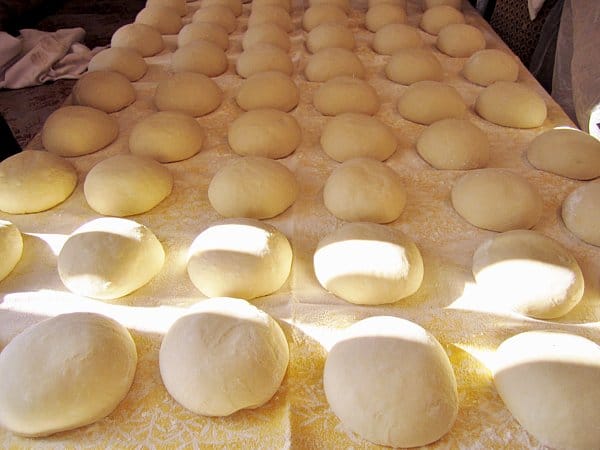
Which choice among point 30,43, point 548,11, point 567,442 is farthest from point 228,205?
point 30,43

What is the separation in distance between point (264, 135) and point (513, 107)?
1251 mm

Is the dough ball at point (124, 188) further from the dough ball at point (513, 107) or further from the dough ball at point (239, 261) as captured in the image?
the dough ball at point (513, 107)

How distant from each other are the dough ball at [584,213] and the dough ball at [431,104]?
2.54 feet

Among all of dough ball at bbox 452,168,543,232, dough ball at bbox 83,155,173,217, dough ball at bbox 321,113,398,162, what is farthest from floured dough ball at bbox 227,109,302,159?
dough ball at bbox 452,168,543,232

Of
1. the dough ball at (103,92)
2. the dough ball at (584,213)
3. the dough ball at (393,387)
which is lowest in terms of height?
the dough ball at (393,387)

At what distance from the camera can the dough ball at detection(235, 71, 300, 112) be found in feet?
8.02

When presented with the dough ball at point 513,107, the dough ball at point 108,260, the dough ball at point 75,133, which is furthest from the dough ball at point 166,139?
the dough ball at point 513,107

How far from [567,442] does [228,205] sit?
1.31 m

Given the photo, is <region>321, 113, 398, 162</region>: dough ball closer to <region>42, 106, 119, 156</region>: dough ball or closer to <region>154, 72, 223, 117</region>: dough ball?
<region>154, 72, 223, 117</region>: dough ball

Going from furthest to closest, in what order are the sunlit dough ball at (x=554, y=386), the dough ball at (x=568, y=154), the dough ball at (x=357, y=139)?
the dough ball at (x=357, y=139), the dough ball at (x=568, y=154), the sunlit dough ball at (x=554, y=386)

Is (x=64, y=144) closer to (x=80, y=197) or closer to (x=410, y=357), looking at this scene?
(x=80, y=197)

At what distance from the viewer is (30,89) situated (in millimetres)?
3820

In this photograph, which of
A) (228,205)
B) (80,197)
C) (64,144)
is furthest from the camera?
(64,144)

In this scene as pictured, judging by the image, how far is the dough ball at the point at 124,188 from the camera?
182cm
